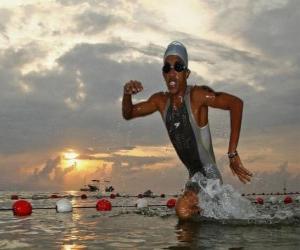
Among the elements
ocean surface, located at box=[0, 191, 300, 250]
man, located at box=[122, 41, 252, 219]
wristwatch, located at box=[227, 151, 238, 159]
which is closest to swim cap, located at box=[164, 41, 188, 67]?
man, located at box=[122, 41, 252, 219]

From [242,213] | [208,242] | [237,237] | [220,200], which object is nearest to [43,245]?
[208,242]

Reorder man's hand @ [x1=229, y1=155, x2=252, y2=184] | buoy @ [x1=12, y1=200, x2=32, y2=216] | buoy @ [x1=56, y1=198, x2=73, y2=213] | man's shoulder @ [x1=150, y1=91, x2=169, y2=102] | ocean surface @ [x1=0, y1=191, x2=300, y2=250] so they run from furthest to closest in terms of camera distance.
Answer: buoy @ [x1=56, y1=198, x2=73, y2=213], buoy @ [x1=12, y1=200, x2=32, y2=216], man's shoulder @ [x1=150, y1=91, x2=169, y2=102], man's hand @ [x1=229, y1=155, x2=252, y2=184], ocean surface @ [x1=0, y1=191, x2=300, y2=250]

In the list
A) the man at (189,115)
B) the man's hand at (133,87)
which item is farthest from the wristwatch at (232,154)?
the man's hand at (133,87)

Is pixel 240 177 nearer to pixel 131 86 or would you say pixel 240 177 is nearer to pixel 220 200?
pixel 220 200

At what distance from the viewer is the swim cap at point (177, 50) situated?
9.29 metres

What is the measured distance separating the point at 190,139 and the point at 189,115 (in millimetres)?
538

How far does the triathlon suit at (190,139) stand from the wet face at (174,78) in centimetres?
23

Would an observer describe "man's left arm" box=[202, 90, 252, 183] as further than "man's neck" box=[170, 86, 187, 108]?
No

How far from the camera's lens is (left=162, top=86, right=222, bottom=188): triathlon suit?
30.3 ft

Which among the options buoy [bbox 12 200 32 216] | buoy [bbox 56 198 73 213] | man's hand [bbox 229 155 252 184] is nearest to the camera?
man's hand [bbox 229 155 252 184]

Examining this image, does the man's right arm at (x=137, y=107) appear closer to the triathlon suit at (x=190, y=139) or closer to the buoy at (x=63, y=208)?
the triathlon suit at (x=190, y=139)

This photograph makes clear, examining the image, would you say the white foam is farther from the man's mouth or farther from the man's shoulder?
the man's mouth

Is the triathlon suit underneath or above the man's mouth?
underneath

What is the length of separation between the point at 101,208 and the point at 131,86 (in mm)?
7720
